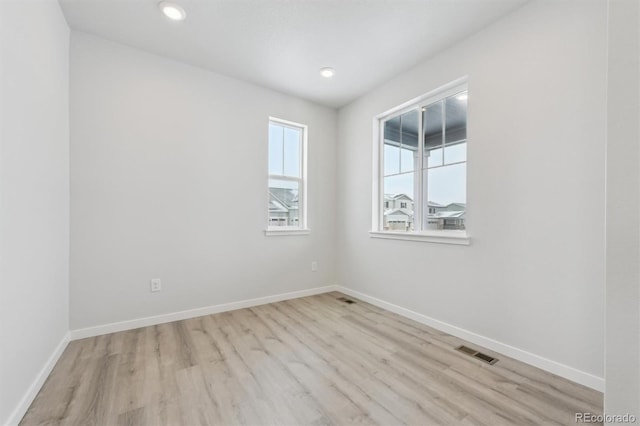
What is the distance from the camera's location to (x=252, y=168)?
3359mm

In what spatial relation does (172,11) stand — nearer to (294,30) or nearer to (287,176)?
(294,30)

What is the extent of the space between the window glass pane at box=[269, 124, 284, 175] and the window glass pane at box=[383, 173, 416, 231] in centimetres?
141

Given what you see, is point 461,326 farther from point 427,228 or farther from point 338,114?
point 338,114

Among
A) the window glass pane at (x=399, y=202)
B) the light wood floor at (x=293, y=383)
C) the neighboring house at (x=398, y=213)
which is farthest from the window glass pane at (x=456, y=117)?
the light wood floor at (x=293, y=383)

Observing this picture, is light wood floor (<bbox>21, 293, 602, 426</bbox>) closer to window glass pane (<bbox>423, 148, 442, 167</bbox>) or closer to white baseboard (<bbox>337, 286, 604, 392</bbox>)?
Result: white baseboard (<bbox>337, 286, 604, 392</bbox>)

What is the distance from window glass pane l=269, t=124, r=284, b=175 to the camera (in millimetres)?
3604

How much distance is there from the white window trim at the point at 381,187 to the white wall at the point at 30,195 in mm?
2970

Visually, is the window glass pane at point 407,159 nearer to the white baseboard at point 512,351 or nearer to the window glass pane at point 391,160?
the window glass pane at point 391,160

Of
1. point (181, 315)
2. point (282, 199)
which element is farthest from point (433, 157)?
point (181, 315)

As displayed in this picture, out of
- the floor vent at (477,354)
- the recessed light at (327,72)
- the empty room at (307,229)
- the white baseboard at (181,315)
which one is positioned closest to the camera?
the empty room at (307,229)

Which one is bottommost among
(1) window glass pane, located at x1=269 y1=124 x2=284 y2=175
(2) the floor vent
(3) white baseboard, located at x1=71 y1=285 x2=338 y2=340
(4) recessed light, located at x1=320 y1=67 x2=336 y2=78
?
(2) the floor vent

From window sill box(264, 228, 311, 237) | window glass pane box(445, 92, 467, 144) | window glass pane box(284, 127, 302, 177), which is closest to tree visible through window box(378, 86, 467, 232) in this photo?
window glass pane box(445, 92, 467, 144)

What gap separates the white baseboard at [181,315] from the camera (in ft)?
8.07

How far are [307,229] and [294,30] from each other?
2.30m
